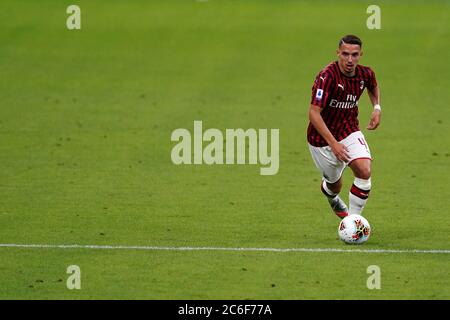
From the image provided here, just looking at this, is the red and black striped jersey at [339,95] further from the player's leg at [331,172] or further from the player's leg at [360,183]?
the player's leg at [360,183]

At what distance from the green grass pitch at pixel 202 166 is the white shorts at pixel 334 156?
808mm

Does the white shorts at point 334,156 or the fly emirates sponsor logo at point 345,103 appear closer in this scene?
the white shorts at point 334,156

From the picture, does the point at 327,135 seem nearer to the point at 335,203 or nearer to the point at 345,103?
the point at 345,103

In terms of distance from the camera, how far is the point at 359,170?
13.4 m

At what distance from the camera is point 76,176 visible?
18328 mm

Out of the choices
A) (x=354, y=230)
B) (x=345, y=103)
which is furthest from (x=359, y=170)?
(x=345, y=103)

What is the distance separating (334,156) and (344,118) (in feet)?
1.96

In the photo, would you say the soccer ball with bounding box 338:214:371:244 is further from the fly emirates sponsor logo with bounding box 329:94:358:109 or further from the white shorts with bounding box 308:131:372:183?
the fly emirates sponsor logo with bounding box 329:94:358:109

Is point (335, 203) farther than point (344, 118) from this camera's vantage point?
Yes

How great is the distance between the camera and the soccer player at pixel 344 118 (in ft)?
43.6

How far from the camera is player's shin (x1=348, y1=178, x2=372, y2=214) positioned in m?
13.4

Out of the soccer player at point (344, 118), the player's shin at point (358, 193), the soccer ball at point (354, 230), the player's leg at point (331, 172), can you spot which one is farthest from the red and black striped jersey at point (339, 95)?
the soccer ball at point (354, 230)

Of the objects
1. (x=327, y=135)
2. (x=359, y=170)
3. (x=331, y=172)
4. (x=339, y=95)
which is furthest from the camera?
(x=331, y=172)

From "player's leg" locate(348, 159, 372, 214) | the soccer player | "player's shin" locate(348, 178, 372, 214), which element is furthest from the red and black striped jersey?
"player's shin" locate(348, 178, 372, 214)
